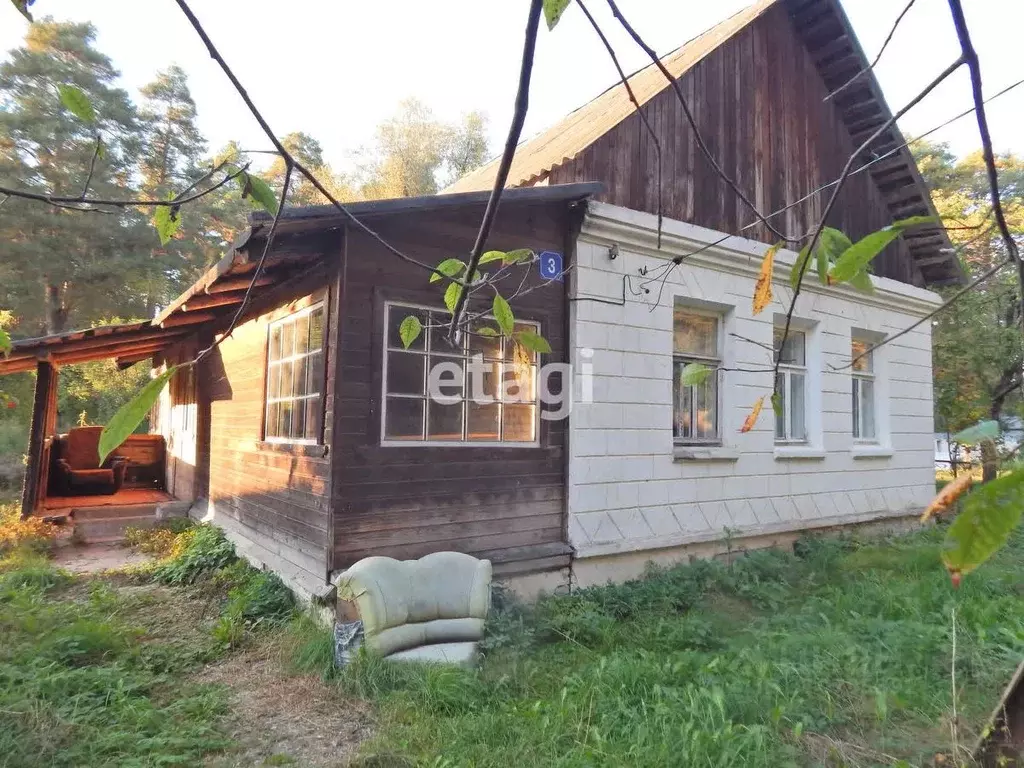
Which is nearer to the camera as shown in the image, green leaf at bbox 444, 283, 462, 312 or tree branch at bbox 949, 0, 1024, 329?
tree branch at bbox 949, 0, 1024, 329

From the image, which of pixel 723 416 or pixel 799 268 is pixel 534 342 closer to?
pixel 799 268

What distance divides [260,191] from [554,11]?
2.27 ft

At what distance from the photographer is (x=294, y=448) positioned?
5582 millimetres

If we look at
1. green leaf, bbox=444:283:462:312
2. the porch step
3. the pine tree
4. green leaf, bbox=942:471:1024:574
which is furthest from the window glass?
the pine tree

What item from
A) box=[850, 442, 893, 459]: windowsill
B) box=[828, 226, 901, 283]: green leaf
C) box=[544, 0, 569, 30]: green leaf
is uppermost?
box=[544, 0, 569, 30]: green leaf

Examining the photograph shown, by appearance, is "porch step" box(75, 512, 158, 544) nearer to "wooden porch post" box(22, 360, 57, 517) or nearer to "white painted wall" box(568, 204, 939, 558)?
"wooden porch post" box(22, 360, 57, 517)

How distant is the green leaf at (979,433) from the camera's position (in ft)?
2.77

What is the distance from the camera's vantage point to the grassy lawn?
10.5 ft

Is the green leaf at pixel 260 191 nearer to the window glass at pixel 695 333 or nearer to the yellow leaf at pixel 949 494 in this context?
the yellow leaf at pixel 949 494

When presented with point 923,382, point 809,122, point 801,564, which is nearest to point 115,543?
point 801,564

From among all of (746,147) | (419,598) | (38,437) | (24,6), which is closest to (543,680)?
(419,598)

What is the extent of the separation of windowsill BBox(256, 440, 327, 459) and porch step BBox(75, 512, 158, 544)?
12.1ft

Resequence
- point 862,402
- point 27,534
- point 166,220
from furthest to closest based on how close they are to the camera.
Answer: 1. point 862,402
2. point 27,534
3. point 166,220

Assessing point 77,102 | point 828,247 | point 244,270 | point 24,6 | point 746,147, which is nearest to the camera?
point 24,6
